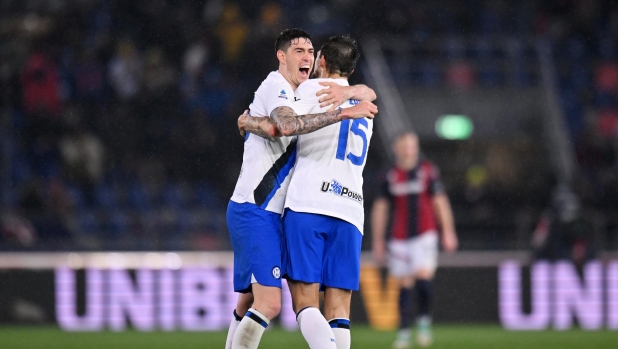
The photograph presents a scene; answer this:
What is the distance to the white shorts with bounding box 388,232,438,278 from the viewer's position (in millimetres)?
10328

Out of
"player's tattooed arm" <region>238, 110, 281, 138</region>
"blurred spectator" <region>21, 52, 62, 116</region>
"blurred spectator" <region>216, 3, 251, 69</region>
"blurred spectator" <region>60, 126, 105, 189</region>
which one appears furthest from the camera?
"blurred spectator" <region>216, 3, 251, 69</region>

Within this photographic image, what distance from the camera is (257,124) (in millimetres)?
5602

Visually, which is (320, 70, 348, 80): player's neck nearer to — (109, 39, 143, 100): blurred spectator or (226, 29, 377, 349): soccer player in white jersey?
(226, 29, 377, 349): soccer player in white jersey

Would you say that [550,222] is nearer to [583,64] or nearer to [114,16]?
[583,64]

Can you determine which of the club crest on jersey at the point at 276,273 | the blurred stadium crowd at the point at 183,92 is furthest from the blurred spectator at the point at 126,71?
the club crest on jersey at the point at 276,273

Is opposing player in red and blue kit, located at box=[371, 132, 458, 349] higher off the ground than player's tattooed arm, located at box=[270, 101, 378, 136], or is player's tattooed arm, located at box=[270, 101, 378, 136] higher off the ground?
player's tattooed arm, located at box=[270, 101, 378, 136]

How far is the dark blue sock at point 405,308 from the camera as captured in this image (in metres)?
9.77

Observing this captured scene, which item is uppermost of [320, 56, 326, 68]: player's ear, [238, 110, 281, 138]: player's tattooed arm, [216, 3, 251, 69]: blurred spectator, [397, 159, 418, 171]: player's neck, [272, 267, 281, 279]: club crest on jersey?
[216, 3, 251, 69]: blurred spectator

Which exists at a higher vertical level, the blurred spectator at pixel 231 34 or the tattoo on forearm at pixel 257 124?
the blurred spectator at pixel 231 34

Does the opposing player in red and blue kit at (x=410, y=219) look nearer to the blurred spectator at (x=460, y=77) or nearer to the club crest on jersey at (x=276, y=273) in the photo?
the club crest on jersey at (x=276, y=273)

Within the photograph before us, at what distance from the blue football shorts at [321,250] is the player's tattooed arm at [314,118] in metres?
0.49

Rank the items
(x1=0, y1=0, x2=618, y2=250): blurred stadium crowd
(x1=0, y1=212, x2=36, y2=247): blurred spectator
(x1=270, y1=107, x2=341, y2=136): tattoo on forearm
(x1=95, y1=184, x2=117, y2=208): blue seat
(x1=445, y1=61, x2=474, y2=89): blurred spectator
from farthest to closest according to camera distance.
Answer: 1. (x1=445, y1=61, x2=474, y2=89): blurred spectator
2. (x1=95, y1=184, x2=117, y2=208): blue seat
3. (x1=0, y1=0, x2=618, y2=250): blurred stadium crowd
4. (x1=0, y1=212, x2=36, y2=247): blurred spectator
5. (x1=270, y1=107, x2=341, y2=136): tattoo on forearm

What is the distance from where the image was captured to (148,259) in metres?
11.5

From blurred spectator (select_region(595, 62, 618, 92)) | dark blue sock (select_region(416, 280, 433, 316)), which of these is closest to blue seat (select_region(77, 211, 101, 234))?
dark blue sock (select_region(416, 280, 433, 316))
